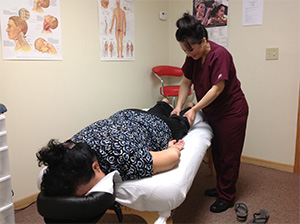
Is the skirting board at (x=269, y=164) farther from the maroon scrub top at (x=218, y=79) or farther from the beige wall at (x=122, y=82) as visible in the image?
the maroon scrub top at (x=218, y=79)

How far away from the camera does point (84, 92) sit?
211cm

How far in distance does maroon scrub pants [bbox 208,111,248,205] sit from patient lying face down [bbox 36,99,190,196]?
1.44 feet

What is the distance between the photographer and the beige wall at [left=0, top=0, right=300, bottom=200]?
5.77 feet

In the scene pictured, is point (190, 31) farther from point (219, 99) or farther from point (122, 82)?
point (122, 82)

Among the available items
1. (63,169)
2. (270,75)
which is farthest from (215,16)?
(63,169)

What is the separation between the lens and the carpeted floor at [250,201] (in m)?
1.64

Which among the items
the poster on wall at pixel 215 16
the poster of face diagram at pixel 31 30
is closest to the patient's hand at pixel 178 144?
the poster of face diagram at pixel 31 30

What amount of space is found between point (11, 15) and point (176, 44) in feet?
6.03

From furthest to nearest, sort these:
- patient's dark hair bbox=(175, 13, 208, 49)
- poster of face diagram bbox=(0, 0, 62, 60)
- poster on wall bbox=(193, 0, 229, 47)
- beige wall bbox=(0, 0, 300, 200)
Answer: poster on wall bbox=(193, 0, 229, 47), beige wall bbox=(0, 0, 300, 200), poster of face diagram bbox=(0, 0, 62, 60), patient's dark hair bbox=(175, 13, 208, 49)

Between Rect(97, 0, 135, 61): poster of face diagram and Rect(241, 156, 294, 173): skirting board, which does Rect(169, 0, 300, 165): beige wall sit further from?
Rect(97, 0, 135, 61): poster of face diagram

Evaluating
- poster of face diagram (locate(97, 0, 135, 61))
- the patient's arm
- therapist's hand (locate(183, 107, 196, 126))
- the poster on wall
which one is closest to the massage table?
the patient's arm

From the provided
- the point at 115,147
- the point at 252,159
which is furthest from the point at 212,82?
the point at 252,159

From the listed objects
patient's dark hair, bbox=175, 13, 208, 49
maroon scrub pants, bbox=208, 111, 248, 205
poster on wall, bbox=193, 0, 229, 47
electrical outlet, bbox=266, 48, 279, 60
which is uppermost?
poster on wall, bbox=193, 0, 229, 47

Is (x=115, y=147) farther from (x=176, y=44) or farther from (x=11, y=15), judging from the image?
(x=176, y=44)
